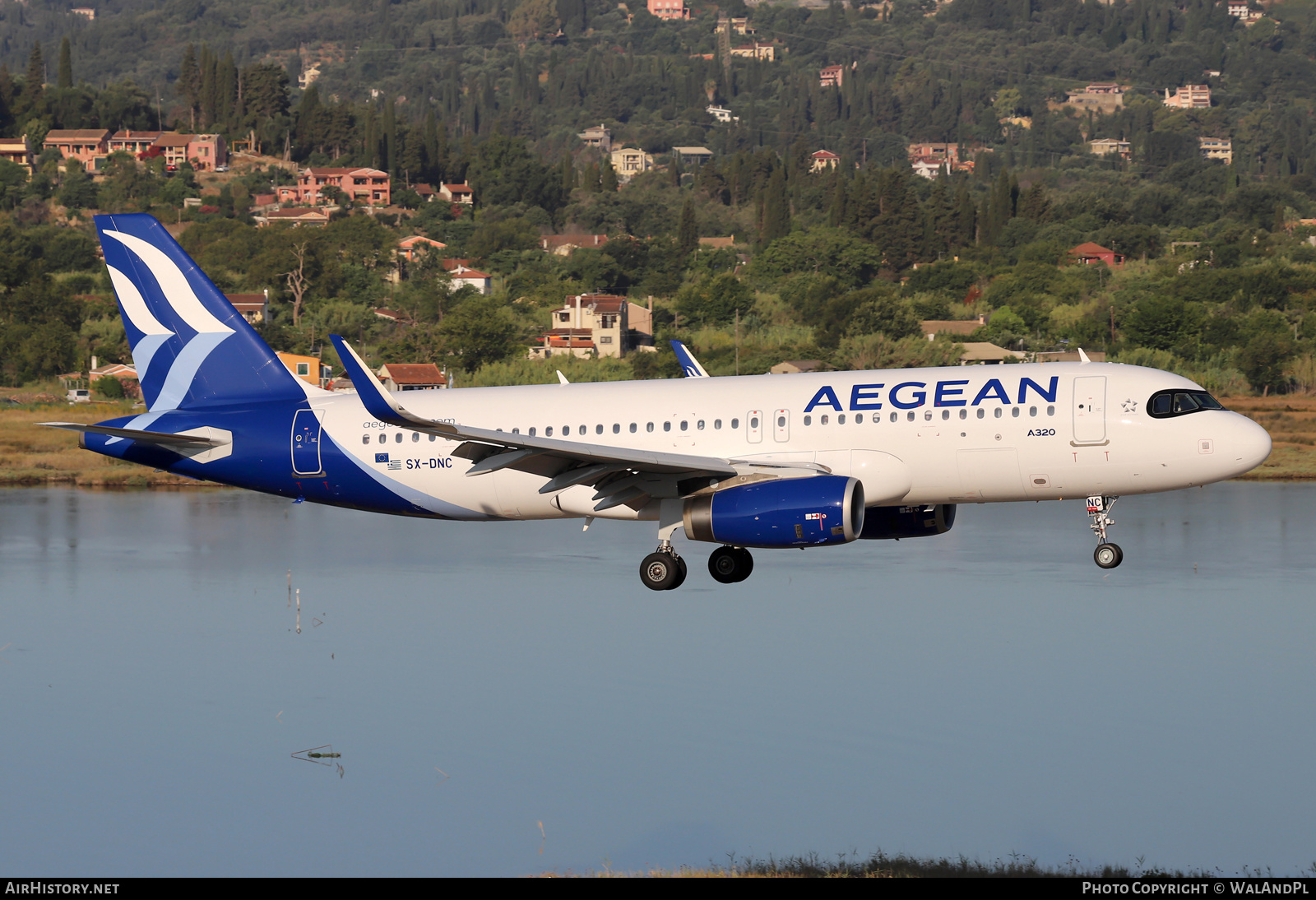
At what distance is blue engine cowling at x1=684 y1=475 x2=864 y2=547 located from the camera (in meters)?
35.8

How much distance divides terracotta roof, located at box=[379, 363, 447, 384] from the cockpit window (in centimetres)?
12370

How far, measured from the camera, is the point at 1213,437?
120ft

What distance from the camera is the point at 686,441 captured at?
3881 cm

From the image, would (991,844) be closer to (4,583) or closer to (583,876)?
(583,876)

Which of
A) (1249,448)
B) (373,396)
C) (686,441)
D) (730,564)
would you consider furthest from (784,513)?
(1249,448)

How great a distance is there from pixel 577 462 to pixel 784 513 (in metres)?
4.95

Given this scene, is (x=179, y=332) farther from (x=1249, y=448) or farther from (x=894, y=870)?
(x=1249, y=448)

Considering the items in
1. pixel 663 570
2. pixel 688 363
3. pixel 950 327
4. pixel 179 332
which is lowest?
pixel 663 570

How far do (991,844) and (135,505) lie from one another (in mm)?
61272

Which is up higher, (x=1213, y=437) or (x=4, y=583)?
(x=1213, y=437)

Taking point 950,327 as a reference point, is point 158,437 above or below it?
above

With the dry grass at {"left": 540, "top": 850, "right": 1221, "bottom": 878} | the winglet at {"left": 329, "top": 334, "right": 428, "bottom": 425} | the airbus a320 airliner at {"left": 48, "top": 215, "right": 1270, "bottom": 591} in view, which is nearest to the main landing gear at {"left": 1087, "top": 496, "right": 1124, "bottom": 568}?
the airbus a320 airliner at {"left": 48, "top": 215, "right": 1270, "bottom": 591}

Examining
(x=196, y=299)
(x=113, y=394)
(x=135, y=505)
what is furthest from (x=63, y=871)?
(x=113, y=394)

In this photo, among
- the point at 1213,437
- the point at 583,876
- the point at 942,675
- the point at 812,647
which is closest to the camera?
the point at 583,876
